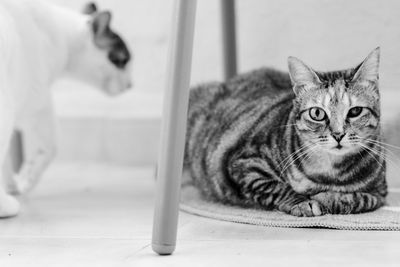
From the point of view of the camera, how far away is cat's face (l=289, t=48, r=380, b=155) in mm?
1148

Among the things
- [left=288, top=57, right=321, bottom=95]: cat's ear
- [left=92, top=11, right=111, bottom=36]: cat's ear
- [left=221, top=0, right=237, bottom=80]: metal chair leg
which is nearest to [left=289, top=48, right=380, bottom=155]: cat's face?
[left=288, top=57, right=321, bottom=95]: cat's ear

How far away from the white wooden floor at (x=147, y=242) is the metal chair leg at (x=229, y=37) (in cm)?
44

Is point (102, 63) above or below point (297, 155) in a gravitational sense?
above

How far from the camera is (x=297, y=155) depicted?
4.09ft

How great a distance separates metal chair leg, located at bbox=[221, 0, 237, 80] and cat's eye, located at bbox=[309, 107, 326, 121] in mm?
499

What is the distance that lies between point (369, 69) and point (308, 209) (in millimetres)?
280

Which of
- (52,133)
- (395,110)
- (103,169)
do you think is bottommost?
(103,169)

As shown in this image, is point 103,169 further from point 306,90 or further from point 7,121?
point 306,90

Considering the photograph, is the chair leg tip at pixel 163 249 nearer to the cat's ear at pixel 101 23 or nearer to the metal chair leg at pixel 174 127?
the metal chair leg at pixel 174 127

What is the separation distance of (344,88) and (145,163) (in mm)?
1179

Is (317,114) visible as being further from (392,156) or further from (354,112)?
(392,156)

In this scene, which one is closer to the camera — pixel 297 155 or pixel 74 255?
pixel 74 255

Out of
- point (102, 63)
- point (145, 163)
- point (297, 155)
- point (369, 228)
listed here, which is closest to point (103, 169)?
point (145, 163)

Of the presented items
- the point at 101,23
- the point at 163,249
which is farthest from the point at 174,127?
the point at 101,23
